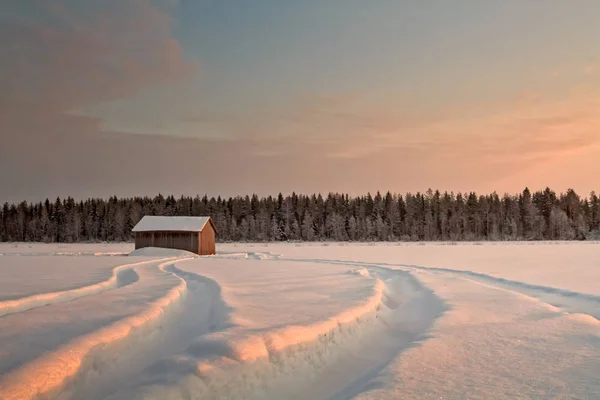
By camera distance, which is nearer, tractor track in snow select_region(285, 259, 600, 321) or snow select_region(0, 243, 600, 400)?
snow select_region(0, 243, 600, 400)

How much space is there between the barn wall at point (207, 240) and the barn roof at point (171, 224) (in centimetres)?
87

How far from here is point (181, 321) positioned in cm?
1102

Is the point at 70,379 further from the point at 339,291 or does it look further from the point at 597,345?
the point at 339,291

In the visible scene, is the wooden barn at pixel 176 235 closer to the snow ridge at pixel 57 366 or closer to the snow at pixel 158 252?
the snow at pixel 158 252

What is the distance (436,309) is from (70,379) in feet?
31.3

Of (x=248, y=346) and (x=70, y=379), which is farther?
(x=248, y=346)

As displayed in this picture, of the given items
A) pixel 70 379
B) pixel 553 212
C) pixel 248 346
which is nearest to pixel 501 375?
pixel 248 346

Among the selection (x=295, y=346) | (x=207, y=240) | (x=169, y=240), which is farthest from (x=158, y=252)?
(x=295, y=346)

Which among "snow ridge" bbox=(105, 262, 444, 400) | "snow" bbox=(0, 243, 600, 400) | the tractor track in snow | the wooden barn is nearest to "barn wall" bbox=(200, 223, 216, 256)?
the wooden barn

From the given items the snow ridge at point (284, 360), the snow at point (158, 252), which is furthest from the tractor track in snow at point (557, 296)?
the snow at point (158, 252)

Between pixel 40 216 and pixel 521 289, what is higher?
pixel 40 216

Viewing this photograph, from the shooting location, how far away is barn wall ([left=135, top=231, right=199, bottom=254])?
5078cm

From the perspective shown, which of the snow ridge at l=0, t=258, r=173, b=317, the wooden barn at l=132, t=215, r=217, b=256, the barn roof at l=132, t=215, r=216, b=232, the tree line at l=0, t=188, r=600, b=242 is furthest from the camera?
the tree line at l=0, t=188, r=600, b=242

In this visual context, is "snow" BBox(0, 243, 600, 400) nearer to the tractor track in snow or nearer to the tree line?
the tractor track in snow
